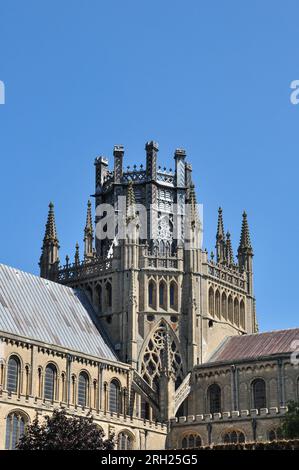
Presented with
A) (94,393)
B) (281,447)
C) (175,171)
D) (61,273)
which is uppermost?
(175,171)

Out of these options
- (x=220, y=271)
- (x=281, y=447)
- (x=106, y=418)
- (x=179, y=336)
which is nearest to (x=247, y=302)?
(x=220, y=271)

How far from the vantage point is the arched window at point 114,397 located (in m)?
95.9

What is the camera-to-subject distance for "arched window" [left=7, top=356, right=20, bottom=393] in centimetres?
8656

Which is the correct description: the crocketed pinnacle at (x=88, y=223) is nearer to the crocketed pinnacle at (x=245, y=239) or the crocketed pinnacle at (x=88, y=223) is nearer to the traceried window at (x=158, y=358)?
the crocketed pinnacle at (x=245, y=239)

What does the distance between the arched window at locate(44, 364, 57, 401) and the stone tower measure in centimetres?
1016

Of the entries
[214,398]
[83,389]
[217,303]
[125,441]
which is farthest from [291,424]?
[217,303]

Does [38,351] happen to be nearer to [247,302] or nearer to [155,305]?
[155,305]

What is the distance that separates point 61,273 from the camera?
108 meters

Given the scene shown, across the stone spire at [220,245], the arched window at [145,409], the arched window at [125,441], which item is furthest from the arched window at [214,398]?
the stone spire at [220,245]

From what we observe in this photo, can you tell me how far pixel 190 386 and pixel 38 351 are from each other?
57.5ft

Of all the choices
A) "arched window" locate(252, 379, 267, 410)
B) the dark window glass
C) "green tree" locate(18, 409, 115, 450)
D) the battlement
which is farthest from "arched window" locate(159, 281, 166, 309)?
"green tree" locate(18, 409, 115, 450)

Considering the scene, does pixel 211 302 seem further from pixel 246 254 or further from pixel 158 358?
pixel 246 254

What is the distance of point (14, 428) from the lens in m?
82.0

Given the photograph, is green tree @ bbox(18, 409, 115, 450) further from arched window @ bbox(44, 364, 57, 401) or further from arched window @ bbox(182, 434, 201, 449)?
arched window @ bbox(182, 434, 201, 449)
